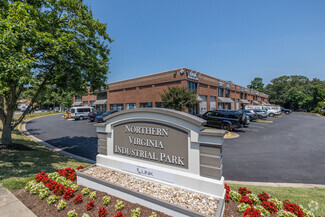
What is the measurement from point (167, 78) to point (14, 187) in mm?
21735

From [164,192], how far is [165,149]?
98 cm

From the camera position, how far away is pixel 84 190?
3898 mm

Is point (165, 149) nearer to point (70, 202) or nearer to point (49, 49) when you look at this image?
point (70, 202)

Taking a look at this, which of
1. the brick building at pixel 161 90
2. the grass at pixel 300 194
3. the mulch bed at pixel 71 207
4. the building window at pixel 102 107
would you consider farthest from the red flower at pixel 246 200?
the building window at pixel 102 107

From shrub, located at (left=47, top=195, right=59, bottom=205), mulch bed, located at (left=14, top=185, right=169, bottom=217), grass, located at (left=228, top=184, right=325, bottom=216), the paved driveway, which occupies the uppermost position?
shrub, located at (left=47, top=195, right=59, bottom=205)

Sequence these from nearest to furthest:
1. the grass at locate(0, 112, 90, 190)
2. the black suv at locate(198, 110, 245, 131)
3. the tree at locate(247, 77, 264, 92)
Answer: the grass at locate(0, 112, 90, 190)
the black suv at locate(198, 110, 245, 131)
the tree at locate(247, 77, 264, 92)

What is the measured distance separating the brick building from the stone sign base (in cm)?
1746

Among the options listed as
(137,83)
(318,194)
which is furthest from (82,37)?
(137,83)

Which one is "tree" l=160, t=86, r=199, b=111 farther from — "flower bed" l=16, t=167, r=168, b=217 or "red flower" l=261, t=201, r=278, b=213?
"red flower" l=261, t=201, r=278, b=213

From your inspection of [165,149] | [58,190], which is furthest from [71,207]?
[165,149]

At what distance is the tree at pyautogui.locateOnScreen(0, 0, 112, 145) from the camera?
5.06 meters

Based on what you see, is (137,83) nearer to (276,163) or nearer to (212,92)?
(212,92)

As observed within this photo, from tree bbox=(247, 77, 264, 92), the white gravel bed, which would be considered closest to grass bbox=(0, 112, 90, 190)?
the white gravel bed

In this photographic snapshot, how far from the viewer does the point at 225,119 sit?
595 inches
